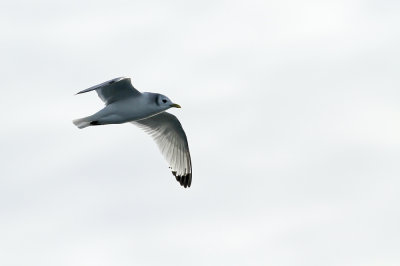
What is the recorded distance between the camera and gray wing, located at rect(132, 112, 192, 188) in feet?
48.1

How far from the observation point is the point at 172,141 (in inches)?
588

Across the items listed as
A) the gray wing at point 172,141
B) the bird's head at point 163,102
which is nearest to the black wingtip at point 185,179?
the gray wing at point 172,141

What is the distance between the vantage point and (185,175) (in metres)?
15.3

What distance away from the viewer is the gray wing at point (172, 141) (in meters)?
14.7

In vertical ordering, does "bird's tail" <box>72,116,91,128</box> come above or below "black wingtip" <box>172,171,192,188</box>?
below

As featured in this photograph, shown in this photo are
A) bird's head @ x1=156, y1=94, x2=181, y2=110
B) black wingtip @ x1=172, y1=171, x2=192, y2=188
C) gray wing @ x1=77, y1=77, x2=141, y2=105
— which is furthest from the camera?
black wingtip @ x1=172, y1=171, x2=192, y2=188

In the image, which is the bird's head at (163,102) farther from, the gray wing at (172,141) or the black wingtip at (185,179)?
the black wingtip at (185,179)

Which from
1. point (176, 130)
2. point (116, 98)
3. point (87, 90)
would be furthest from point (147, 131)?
point (87, 90)

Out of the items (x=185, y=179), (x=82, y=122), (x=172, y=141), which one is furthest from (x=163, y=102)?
(x=185, y=179)

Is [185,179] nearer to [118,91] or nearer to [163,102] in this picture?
[163,102]

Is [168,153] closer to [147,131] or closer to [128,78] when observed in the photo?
[147,131]

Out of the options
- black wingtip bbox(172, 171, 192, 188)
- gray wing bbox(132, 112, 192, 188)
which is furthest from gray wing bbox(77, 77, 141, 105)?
Result: black wingtip bbox(172, 171, 192, 188)

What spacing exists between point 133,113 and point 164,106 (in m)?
0.48

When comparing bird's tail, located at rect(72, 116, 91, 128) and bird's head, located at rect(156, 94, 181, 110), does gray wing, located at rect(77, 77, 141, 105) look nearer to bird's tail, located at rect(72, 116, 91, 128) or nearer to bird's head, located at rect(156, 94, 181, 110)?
bird's head, located at rect(156, 94, 181, 110)
